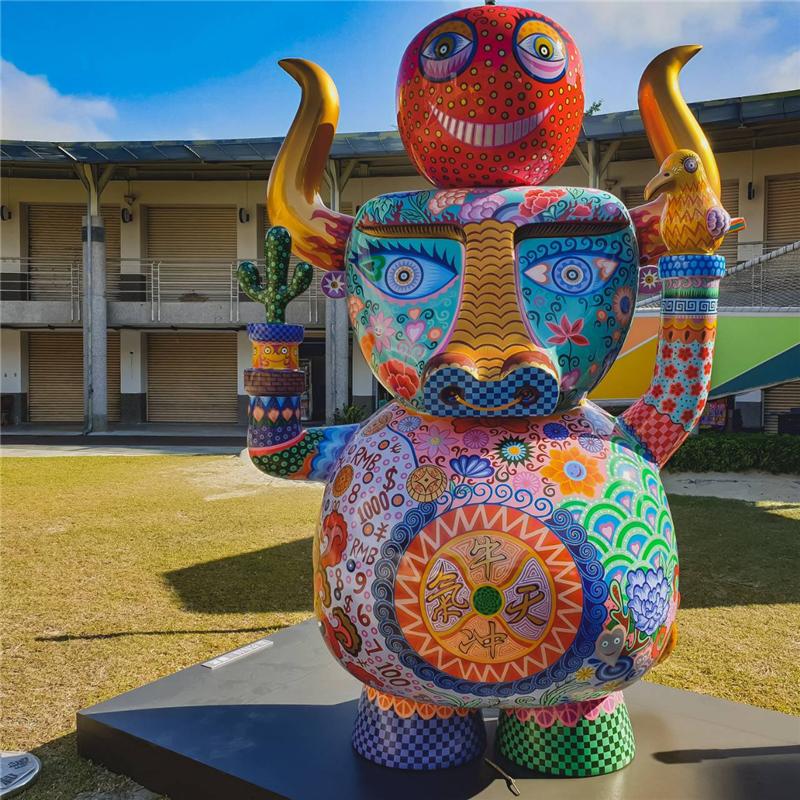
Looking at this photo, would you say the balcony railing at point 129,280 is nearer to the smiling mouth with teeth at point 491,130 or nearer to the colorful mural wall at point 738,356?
the colorful mural wall at point 738,356

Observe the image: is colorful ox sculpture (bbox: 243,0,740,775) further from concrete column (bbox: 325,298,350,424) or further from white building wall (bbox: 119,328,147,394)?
white building wall (bbox: 119,328,147,394)

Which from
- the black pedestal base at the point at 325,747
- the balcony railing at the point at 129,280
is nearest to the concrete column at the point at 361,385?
the balcony railing at the point at 129,280

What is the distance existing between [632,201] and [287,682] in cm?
1500

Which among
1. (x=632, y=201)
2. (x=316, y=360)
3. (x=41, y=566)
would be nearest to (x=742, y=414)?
(x=632, y=201)

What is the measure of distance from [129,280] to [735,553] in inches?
641

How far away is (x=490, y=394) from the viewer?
225 cm

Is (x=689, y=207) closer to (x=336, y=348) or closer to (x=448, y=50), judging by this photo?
(x=448, y=50)

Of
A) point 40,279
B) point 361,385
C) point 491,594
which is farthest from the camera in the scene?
point 40,279

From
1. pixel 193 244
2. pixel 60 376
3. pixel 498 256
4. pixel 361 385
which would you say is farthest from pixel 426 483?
pixel 60 376

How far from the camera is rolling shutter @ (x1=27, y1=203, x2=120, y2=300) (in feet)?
64.8

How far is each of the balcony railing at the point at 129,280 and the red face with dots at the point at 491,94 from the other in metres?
16.8

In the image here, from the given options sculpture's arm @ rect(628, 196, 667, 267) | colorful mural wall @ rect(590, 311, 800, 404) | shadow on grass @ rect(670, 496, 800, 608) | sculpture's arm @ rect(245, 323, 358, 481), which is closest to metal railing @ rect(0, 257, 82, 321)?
colorful mural wall @ rect(590, 311, 800, 404)

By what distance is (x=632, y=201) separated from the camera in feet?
54.2

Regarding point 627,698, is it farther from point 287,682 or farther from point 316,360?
point 316,360
